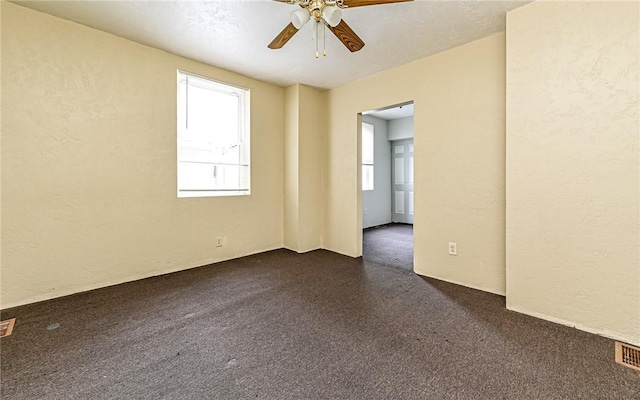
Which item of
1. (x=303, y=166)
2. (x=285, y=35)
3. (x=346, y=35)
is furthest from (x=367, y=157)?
(x=285, y=35)

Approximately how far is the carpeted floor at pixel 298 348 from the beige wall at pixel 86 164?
35 cm

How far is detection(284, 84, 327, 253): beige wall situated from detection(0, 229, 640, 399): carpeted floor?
1504 millimetres

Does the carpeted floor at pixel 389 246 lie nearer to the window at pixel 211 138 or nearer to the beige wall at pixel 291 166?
the beige wall at pixel 291 166

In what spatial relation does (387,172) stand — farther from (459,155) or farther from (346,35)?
(346,35)

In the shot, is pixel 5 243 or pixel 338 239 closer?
pixel 5 243

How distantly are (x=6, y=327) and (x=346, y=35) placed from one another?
3272 mm

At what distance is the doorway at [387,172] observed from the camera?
6188 mm

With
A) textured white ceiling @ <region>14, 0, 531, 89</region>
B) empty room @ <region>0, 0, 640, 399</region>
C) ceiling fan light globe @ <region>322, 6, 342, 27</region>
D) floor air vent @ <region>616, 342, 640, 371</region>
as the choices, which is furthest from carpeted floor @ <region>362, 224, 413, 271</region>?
ceiling fan light globe @ <region>322, 6, 342, 27</region>

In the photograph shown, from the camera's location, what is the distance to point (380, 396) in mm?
1319

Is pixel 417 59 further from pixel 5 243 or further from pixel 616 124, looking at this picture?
pixel 5 243

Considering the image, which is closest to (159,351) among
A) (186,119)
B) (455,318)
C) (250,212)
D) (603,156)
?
(455,318)

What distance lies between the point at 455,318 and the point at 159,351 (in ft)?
6.81

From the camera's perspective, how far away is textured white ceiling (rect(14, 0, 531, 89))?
85.3 inches

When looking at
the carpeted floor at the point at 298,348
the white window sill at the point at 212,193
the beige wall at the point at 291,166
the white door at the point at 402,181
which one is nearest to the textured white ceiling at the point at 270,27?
the beige wall at the point at 291,166
